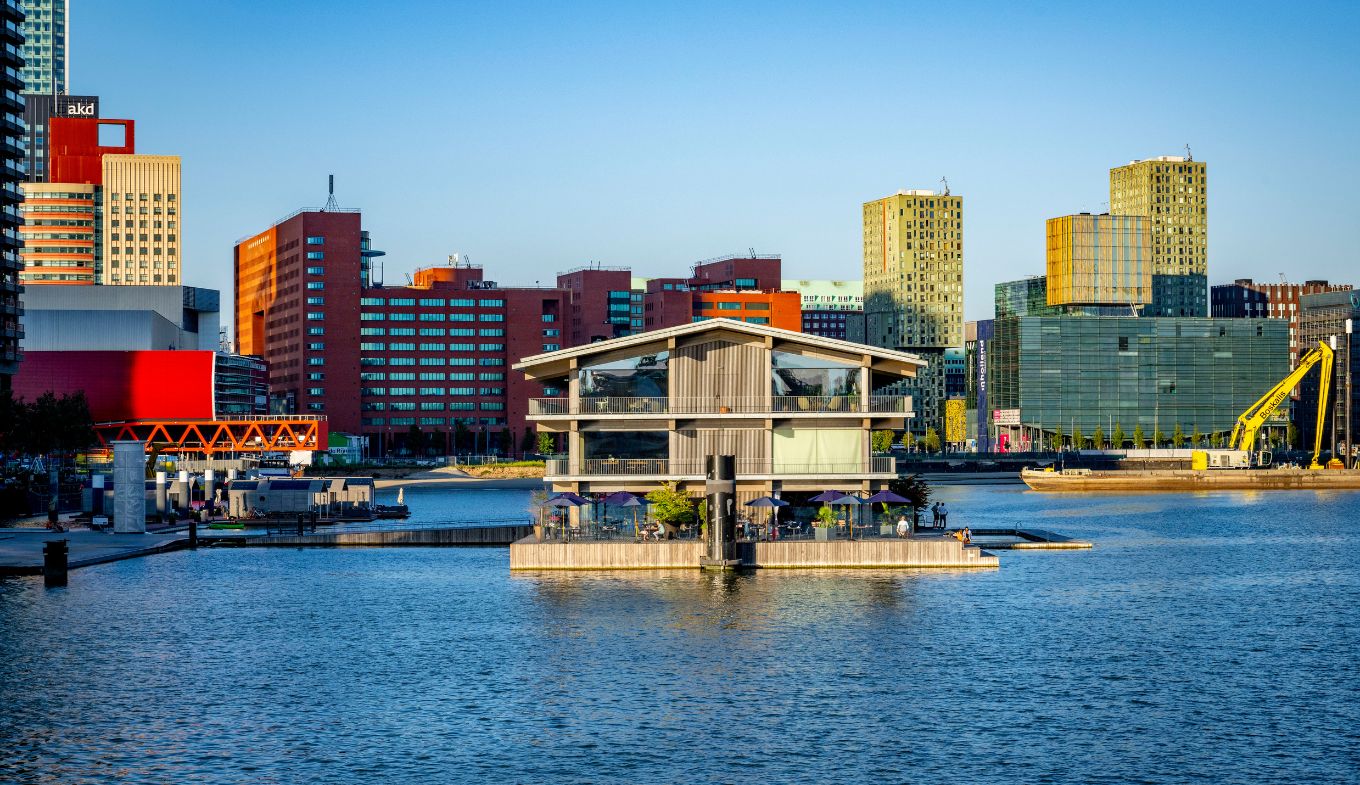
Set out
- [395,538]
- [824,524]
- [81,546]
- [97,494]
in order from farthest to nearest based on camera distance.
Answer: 1. [97,494]
2. [395,538]
3. [81,546]
4. [824,524]

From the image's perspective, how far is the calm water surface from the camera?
44.2 m

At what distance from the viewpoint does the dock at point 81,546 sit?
89625mm

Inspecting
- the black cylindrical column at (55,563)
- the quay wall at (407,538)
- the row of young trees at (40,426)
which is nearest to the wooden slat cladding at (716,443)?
the quay wall at (407,538)

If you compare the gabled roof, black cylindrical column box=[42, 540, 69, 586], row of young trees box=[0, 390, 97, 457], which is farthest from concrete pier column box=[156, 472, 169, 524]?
the gabled roof

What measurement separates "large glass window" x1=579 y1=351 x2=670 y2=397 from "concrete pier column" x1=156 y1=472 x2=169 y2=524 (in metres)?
54.5

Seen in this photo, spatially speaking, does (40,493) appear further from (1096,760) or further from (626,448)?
(1096,760)

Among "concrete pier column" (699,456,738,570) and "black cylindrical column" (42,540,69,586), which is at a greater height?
"concrete pier column" (699,456,738,570)

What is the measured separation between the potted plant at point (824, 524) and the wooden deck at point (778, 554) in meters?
1.08

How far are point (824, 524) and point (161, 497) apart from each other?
6766cm

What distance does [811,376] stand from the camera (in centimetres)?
9012

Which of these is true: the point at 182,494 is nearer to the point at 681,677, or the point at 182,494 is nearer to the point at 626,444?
the point at 626,444

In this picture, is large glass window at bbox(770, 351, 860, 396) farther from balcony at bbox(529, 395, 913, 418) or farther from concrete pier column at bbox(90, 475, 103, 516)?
concrete pier column at bbox(90, 475, 103, 516)

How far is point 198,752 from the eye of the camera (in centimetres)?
4522

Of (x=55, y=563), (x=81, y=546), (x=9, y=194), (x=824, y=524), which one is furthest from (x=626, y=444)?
(x=9, y=194)
